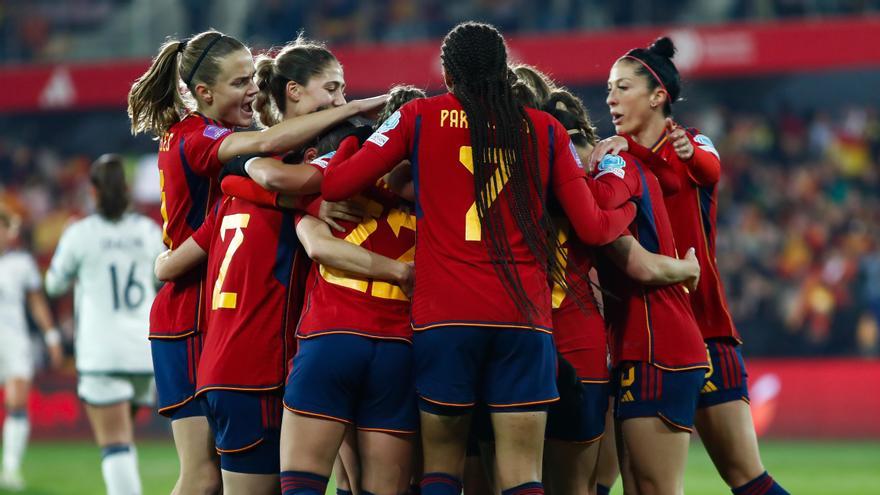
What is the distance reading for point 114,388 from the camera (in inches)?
298

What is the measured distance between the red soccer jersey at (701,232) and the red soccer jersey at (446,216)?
111cm

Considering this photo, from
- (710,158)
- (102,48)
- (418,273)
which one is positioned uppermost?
(102,48)

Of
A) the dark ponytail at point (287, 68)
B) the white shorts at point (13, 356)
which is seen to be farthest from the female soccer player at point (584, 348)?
the white shorts at point (13, 356)

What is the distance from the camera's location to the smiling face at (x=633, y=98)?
5.02 m

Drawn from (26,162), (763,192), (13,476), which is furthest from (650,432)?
(26,162)

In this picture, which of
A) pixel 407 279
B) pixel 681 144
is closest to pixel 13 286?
pixel 407 279

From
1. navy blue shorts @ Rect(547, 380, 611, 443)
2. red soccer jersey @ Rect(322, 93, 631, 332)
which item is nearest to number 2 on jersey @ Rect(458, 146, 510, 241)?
red soccer jersey @ Rect(322, 93, 631, 332)

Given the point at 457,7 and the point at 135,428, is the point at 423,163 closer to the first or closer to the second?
the point at 135,428

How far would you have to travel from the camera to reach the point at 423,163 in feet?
13.6

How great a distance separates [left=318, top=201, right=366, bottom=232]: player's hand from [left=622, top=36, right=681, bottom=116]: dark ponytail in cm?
142

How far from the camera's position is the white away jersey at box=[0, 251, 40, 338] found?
10.7 meters

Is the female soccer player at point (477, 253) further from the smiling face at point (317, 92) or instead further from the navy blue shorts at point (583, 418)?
the smiling face at point (317, 92)

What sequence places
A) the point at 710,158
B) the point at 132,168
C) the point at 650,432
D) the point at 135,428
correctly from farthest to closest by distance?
1. the point at 132,168
2. the point at 135,428
3. the point at 710,158
4. the point at 650,432

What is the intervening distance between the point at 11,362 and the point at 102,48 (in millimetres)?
8042
